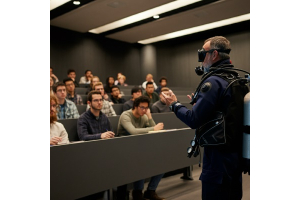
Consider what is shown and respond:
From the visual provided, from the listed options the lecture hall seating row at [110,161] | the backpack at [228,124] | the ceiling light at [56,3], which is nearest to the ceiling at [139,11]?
the ceiling light at [56,3]

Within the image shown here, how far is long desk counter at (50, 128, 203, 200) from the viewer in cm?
179

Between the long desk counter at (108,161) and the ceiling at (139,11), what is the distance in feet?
15.6

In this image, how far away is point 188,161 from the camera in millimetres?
2887

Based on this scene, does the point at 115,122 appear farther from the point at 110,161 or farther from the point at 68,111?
the point at 110,161

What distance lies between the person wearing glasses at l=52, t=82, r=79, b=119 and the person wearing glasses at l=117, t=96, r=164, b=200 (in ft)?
2.81

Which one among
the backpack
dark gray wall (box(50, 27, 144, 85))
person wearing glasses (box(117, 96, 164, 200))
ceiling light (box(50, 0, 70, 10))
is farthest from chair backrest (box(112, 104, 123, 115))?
dark gray wall (box(50, 27, 144, 85))

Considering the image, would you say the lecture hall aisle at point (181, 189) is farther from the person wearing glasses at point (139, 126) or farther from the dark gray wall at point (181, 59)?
the dark gray wall at point (181, 59)

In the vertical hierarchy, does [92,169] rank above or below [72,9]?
below

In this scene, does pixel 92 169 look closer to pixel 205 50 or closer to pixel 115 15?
pixel 205 50

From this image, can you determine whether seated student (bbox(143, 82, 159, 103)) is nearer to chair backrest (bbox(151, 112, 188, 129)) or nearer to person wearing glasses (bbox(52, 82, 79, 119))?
chair backrest (bbox(151, 112, 188, 129))

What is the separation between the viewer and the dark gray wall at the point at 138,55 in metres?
9.09

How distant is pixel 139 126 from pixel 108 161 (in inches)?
41.9
